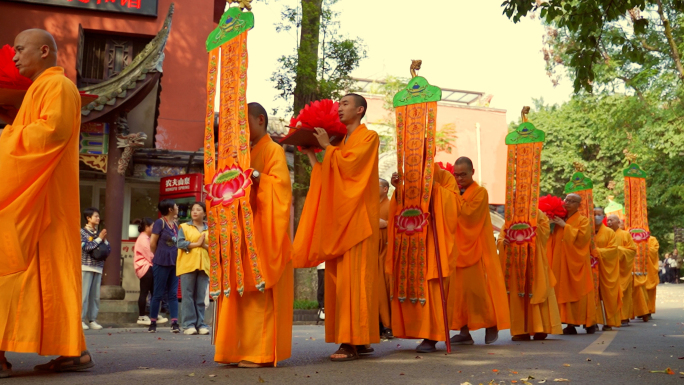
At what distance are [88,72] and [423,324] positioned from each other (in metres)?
10.5

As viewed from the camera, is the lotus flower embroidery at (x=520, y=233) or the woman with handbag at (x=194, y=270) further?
the woman with handbag at (x=194, y=270)

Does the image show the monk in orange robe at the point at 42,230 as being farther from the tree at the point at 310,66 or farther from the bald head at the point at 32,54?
the tree at the point at 310,66

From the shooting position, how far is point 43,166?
4500 mm

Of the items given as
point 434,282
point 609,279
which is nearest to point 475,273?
point 434,282

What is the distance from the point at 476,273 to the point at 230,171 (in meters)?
3.37

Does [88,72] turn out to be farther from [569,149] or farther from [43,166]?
[569,149]

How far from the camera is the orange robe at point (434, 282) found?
6.50 metres

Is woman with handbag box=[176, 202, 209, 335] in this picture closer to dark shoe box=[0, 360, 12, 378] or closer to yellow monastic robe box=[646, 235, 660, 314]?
dark shoe box=[0, 360, 12, 378]

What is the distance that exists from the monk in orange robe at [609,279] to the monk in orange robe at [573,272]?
89cm

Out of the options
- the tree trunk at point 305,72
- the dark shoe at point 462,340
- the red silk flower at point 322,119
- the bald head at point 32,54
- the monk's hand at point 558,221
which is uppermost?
the tree trunk at point 305,72

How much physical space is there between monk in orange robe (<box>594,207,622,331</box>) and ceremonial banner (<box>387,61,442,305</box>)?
16.1 feet

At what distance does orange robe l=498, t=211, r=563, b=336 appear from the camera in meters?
8.34

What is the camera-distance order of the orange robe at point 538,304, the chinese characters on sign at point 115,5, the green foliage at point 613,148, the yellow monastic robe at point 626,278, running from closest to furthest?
the orange robe at point 538,304, the yellow monastic robe at point 626,278, the chinese characters on sign at point 115,5, the green foliage at point 613,148

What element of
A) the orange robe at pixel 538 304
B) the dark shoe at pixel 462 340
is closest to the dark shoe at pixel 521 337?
the orange robe at pixel 538 304
